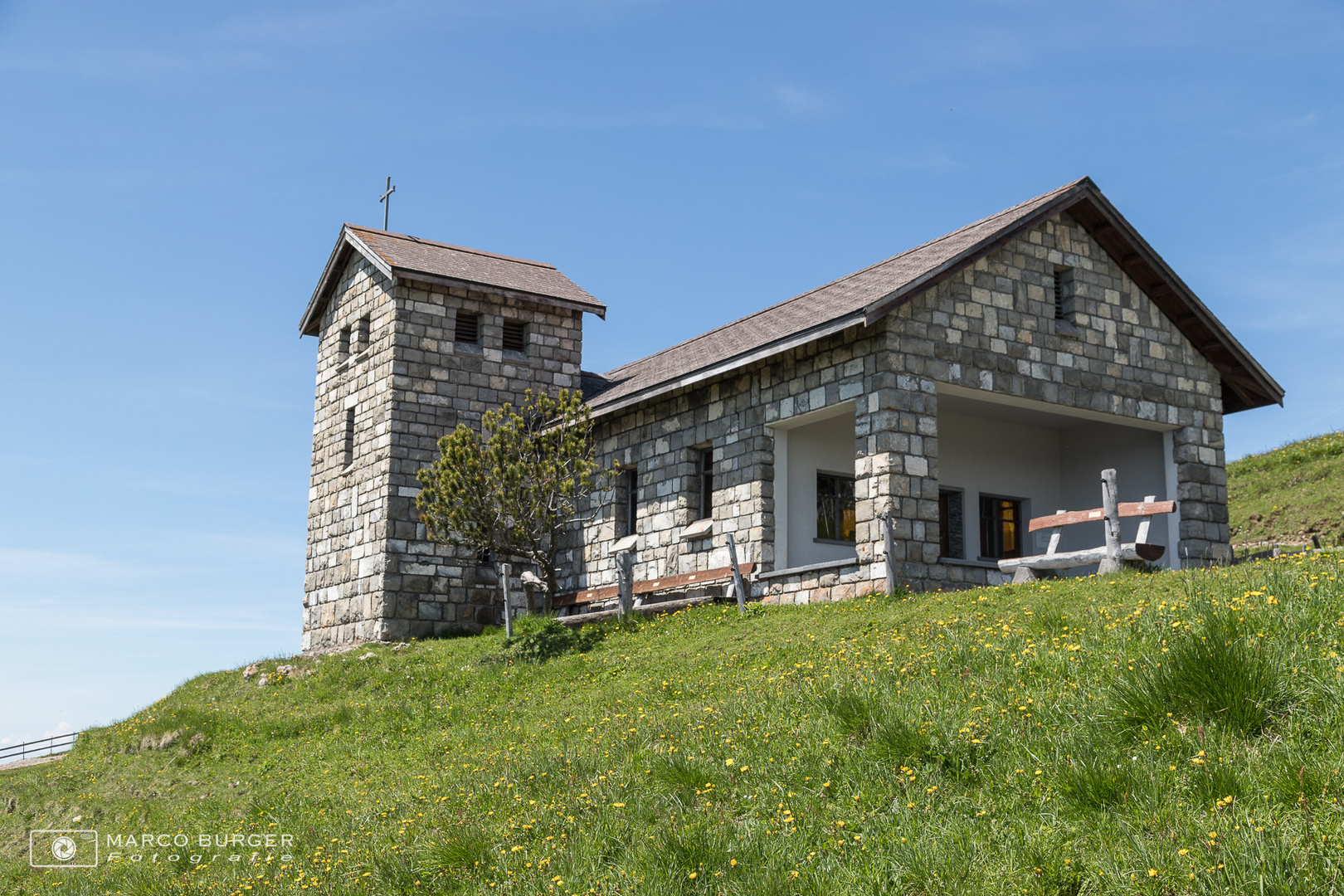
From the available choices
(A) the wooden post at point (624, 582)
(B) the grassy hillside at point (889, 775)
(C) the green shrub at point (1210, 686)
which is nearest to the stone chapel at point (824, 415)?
(A) the wooden post at point (624, 582)

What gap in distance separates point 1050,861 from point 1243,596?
148 inches

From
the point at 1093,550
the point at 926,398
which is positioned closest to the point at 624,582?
the point at 926,398

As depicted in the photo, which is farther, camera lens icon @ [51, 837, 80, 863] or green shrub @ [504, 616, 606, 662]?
green shrub @ [504, 616, 606, 662]

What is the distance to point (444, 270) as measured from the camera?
81.5ft

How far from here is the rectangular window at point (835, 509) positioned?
19922 mm

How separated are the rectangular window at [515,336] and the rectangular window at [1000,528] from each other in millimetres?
10327

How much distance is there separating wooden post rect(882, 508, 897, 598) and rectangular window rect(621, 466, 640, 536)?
7139mm

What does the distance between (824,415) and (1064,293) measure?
182 inches

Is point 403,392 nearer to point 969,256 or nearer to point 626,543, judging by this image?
point 626,543

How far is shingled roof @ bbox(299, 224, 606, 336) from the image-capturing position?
80.1ft

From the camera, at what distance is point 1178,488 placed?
64.6ft

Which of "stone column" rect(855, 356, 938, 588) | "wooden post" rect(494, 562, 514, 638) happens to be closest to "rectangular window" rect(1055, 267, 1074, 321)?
"stone column" rect(855, 356, 938, 588)

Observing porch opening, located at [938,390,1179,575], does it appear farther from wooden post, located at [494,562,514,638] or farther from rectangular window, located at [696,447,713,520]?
wooden post, located at [494,562,514,638]

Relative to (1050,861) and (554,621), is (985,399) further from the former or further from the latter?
(1050,861)
